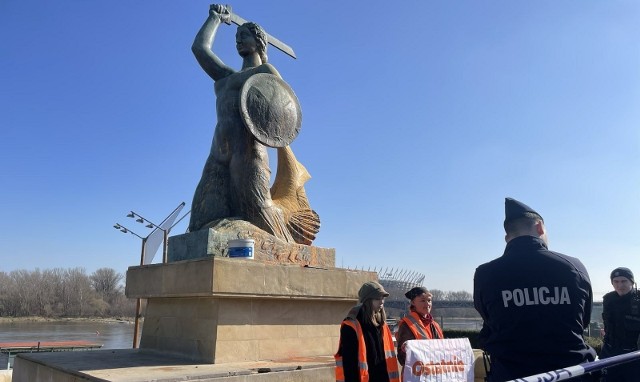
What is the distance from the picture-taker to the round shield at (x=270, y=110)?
621cm

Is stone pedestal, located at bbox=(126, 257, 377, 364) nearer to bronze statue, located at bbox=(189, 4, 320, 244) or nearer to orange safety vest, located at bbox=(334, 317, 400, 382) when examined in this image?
bronze statue, located at bbox=(189, 4, 320, 244)

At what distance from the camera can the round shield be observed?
6.21 meters

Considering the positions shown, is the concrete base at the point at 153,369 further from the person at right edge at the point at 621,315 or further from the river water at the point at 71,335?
the river water at the point at 71,335

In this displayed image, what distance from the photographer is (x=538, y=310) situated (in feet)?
7.70

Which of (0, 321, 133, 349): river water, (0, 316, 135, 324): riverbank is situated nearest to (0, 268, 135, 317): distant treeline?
(0, 316, 135, 324): riverbank

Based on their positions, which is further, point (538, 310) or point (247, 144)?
point (247, 144)

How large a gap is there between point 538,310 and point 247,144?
466 centimetres

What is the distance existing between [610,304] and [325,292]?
3094mm

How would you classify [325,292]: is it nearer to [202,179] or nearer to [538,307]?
[202,179]

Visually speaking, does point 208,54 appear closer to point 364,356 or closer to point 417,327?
point 417,327

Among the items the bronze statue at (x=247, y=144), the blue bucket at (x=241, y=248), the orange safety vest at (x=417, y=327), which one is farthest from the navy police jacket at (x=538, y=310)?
the bronze statue at (x=247, y=144)

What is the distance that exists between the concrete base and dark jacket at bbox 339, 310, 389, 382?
4.29ft

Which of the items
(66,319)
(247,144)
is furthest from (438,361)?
(66,319)

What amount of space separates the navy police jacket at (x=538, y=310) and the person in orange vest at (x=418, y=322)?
5.03ft
